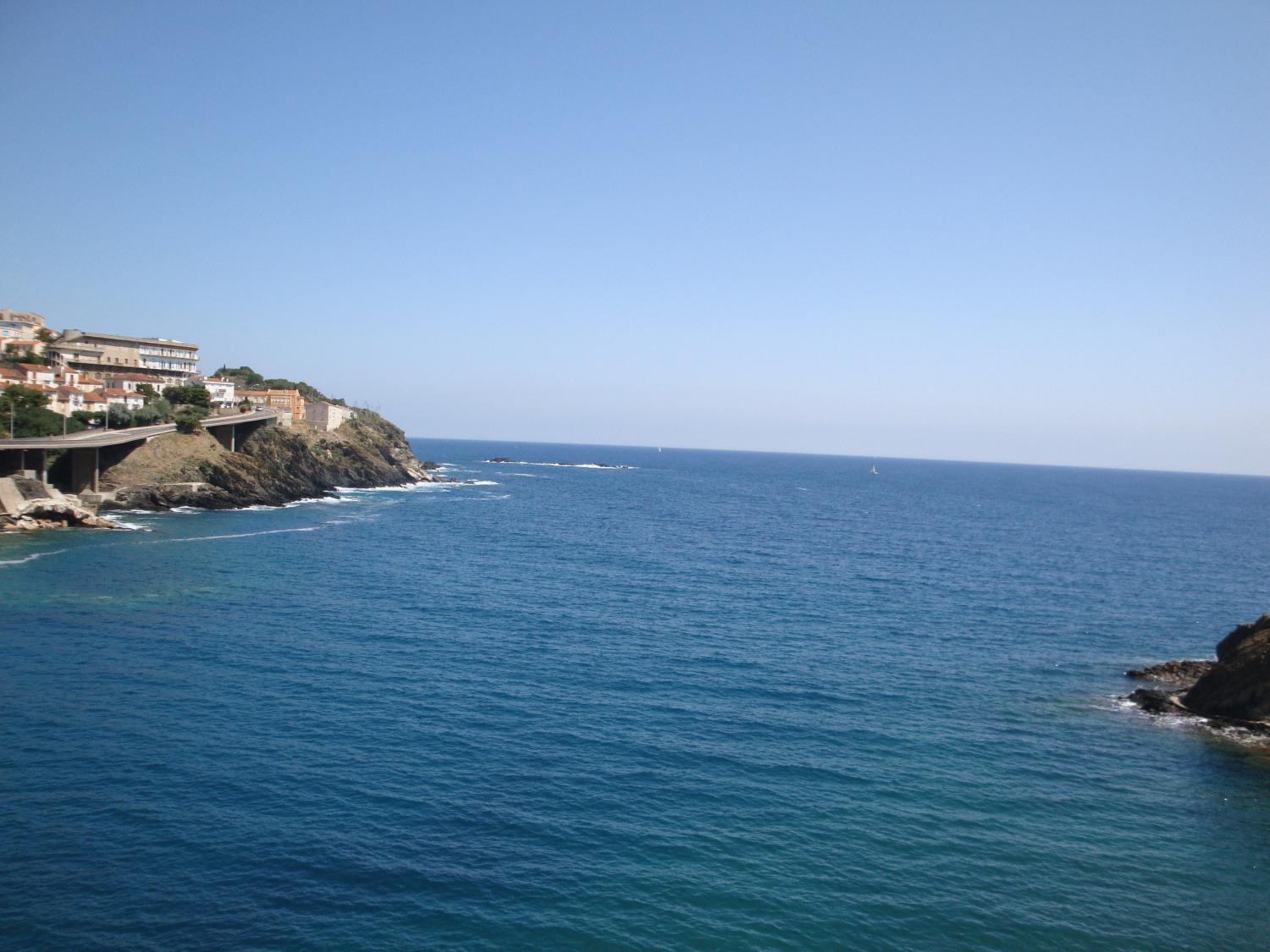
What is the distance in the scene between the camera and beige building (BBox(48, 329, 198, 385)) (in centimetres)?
15612

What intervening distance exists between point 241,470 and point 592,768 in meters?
105

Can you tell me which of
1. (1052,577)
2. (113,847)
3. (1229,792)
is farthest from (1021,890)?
(1052,577)

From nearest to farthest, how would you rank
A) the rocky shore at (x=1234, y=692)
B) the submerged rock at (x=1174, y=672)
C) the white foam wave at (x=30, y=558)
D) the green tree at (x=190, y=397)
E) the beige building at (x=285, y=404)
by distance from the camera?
the rocky shore at (x=1234, y=692) < the submerged rock at (x=1174, y=672) < the white foam wave at (x=30, y=558) < the green tree at (x=190, y=397) < the beige building at (x=285, y=404)

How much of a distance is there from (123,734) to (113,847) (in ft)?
33.4

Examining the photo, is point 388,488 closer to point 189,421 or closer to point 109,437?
point 189,421

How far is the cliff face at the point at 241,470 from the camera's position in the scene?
4242 inches

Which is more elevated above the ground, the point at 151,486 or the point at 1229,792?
the point at 151,486

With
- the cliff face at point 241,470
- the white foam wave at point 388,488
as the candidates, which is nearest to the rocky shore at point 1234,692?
the cliff face at point 241,470

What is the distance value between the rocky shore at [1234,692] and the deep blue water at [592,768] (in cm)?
261

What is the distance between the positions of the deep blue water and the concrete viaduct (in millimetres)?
22983

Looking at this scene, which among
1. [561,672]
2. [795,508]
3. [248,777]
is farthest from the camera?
[795,508]

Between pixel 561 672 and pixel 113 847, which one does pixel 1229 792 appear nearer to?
pixel 561 672

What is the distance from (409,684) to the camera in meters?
44.7

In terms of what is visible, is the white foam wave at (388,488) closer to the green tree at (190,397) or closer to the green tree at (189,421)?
the green tree at (190,397)
